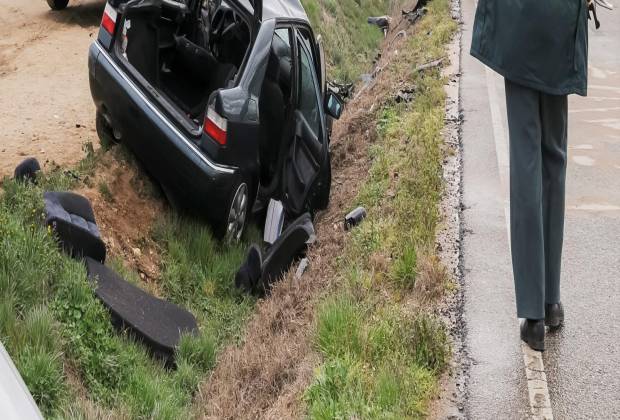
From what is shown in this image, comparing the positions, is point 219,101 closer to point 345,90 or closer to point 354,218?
point 354,218

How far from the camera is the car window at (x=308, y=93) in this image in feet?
25.8

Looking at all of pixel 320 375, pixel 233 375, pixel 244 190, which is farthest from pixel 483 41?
pixel 244 190

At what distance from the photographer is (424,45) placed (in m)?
13.3

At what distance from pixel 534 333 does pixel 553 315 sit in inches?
11.0

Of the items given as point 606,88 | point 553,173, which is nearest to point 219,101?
point 553,173

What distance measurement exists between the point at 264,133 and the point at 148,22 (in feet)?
4.20

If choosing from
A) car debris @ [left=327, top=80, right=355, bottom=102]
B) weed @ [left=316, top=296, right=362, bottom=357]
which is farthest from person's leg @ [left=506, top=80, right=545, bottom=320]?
car debris @ [left=327, top=80, right=355, bottom=102]

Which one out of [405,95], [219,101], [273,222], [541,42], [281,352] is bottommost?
[405,95]

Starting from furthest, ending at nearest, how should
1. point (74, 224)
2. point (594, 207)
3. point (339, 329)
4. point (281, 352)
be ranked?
1. point (594, 207)
2. point (74, 224)
3. point (281, 352)
4. point (339, 329)

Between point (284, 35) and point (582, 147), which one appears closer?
point (284, 35)

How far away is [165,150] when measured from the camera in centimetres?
696

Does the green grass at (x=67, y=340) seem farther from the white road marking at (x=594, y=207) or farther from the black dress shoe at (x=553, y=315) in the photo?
the white road marking at (x=594, y=207)

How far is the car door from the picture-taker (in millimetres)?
7641

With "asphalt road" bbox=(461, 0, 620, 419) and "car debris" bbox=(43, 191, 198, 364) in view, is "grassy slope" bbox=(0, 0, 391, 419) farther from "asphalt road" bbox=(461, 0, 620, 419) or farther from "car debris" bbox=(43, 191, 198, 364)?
"asphalt road" bbox=(461, 0, 620, 419)
